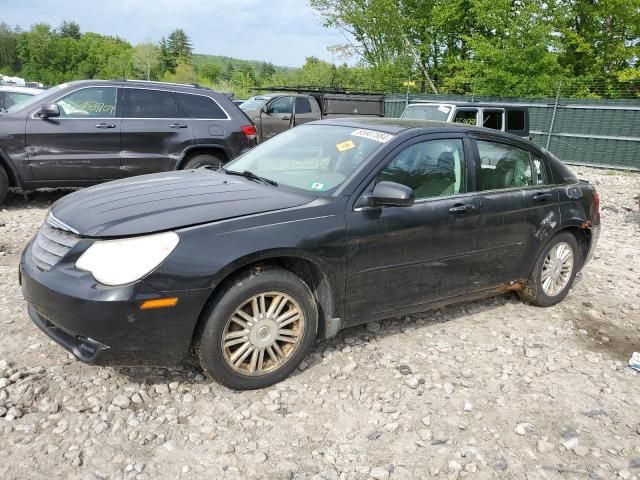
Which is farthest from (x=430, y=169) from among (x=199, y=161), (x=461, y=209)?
(x=199, y=161)

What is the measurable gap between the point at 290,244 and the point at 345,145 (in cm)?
108

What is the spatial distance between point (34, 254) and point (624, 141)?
1759 cm

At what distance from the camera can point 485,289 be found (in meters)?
4.26

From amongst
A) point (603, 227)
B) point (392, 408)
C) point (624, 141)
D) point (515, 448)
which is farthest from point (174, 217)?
point (624, 141)

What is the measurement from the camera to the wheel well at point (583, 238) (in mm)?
4910

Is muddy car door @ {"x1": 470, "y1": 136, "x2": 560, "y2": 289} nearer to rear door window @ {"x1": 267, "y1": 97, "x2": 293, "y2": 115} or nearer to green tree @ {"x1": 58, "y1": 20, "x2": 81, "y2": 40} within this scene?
rear door window @ {"x1": 267, "y1": 97, "x2": 293, "y2": 115}

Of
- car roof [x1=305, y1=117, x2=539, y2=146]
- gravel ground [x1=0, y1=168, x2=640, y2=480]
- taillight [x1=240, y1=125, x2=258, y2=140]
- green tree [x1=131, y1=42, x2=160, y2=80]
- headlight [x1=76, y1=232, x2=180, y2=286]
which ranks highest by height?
green tree [x1=131, y1=42, x2=160, y2=80]

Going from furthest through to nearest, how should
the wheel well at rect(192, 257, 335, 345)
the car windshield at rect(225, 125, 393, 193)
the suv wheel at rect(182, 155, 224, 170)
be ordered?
1. the suv wheel at rect(182, 155, 224, 170)
2. the car windshield at rect(225, 125, 393, 193)
3. the wheel well at rect(192, 257, 335, 345)

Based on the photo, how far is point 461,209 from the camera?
3.86 meters

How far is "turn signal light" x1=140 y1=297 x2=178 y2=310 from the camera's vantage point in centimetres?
269

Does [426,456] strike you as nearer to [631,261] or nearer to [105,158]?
[631,261]

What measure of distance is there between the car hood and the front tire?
42cm

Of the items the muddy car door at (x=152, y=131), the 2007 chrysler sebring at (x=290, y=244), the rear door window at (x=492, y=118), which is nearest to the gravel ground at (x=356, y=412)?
the 2007 chrysler sebring at (x=290, y=244)

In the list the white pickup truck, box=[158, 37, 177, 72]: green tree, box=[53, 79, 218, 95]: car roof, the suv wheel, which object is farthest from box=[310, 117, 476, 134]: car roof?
box=[158, 37, 177, 72]: green tree
